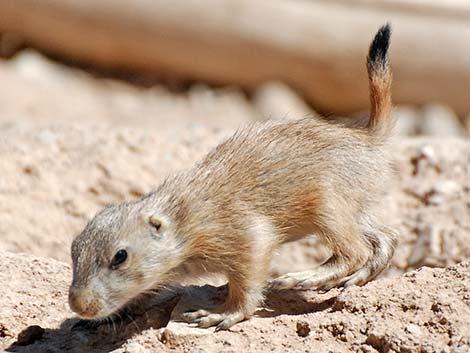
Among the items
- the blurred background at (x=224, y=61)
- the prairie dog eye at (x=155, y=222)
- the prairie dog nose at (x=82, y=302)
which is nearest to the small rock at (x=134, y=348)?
the prairie dog nose at (x=82, y=302)

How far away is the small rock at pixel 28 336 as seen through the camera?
4.52m

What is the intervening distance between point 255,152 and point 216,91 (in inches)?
310

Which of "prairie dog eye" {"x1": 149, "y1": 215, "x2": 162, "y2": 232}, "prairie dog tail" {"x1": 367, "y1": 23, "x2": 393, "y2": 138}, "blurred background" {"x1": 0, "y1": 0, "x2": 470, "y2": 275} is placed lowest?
"blurred background" {"x1": 0, "y1": 0, "x2": 470, "y2": 275}

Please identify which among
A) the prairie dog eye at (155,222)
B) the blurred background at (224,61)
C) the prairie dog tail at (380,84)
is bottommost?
the blurred background at (224,61)

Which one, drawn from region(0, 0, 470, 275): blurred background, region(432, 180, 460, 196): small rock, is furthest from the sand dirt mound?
region(0, 0, 470, 275): blurred background

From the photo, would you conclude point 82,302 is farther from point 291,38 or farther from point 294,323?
point 291,38

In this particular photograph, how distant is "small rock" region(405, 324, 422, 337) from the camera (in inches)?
160

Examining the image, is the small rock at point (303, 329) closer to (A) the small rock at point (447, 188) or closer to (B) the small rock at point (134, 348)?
(B) the small rock at point (134, 348)

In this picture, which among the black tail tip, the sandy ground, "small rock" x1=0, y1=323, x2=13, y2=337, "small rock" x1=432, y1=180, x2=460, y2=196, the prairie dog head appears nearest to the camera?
the sandy ground

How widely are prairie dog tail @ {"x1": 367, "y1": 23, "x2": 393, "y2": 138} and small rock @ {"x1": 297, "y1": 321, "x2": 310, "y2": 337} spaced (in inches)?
59.9

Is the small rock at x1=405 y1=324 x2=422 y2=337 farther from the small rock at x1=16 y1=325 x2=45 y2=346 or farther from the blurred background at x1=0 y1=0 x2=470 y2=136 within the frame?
the blurred background at x1=0 y1=0 x2=470 y2=136

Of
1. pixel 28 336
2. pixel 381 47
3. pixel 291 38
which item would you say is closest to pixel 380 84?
pixel 381 47

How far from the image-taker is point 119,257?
14.9ft

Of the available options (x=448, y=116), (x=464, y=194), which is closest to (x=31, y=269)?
(x=464, y=194)
